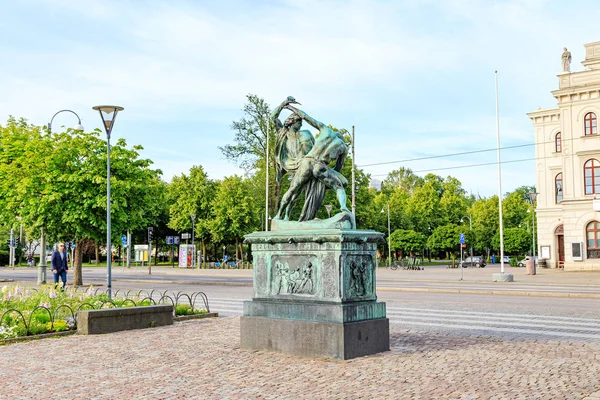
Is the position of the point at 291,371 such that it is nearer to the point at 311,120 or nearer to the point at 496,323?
the point at 311,120

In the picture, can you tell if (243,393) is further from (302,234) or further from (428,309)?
(428,309)

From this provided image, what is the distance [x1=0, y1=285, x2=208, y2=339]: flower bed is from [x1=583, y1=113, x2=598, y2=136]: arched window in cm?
3790

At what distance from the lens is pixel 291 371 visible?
7531 mm

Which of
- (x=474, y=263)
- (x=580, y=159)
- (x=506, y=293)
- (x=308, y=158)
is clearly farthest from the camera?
(x=474, y=263)

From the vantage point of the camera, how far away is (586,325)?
1225cm

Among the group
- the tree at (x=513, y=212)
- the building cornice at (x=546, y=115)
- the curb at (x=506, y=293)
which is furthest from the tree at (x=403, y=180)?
the curb at (x=506, y=293)

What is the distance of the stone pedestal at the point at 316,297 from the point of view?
842cm

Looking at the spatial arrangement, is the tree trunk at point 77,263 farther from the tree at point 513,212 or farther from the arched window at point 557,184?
the tree at point 513,212

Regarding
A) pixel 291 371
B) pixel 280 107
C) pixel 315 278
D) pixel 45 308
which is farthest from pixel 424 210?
pixel 291 371

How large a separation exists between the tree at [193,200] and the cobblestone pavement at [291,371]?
182 ft

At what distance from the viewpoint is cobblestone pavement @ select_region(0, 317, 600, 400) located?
252 inches

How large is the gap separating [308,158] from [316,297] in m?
2.26

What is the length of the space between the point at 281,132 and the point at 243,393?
488cm

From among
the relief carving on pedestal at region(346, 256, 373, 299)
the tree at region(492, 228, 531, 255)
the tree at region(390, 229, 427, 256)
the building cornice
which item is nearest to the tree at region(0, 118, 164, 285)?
the relief carving on pedestal at region(346, 256, 373, 299)
